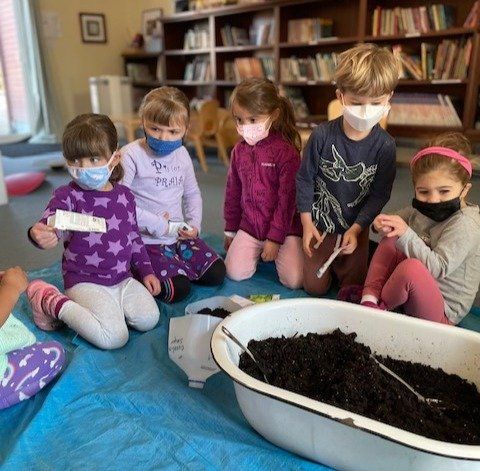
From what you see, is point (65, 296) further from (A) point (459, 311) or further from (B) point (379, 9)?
(B) point (379, 9)

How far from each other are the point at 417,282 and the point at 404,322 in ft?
0.71

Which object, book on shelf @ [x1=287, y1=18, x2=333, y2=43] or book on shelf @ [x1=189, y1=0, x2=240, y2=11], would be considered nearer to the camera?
book on shelf @ [x1=287, y1=18, x2=333, y2=43]

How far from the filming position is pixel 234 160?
191 centimetres

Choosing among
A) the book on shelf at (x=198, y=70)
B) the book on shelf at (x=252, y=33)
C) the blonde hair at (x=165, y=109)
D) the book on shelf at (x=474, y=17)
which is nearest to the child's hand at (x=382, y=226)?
the blonde hair at (x=165, y=109)

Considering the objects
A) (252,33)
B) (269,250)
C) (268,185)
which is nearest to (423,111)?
(252,33)

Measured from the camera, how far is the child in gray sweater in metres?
1.30

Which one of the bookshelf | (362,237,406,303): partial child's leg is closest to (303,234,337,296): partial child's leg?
(362,237,406,303): partial child's leg

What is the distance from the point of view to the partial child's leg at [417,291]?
1.31 meters

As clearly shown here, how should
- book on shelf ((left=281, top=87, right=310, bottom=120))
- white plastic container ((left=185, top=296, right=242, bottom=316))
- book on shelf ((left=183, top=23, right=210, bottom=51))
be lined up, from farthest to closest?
book on shelf ((left=183, top=23, right=210, bottom=51)) < book on shelf ((left=281, top=87, right=310, bottom=120)) < white plastic container ((left=185, top=296, right=242, bottom=316))

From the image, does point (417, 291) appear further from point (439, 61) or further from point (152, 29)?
point (152, 29)

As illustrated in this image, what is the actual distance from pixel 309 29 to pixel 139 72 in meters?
Answer: 2.74

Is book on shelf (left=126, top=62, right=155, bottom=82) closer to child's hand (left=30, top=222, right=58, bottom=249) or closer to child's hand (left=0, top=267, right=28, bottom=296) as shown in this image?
child's hand (left=30, top=222, right=58, bottom=249)

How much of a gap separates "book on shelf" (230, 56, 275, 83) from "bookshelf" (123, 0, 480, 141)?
0.02m

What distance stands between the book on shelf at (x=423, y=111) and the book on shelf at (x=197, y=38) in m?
2.15
